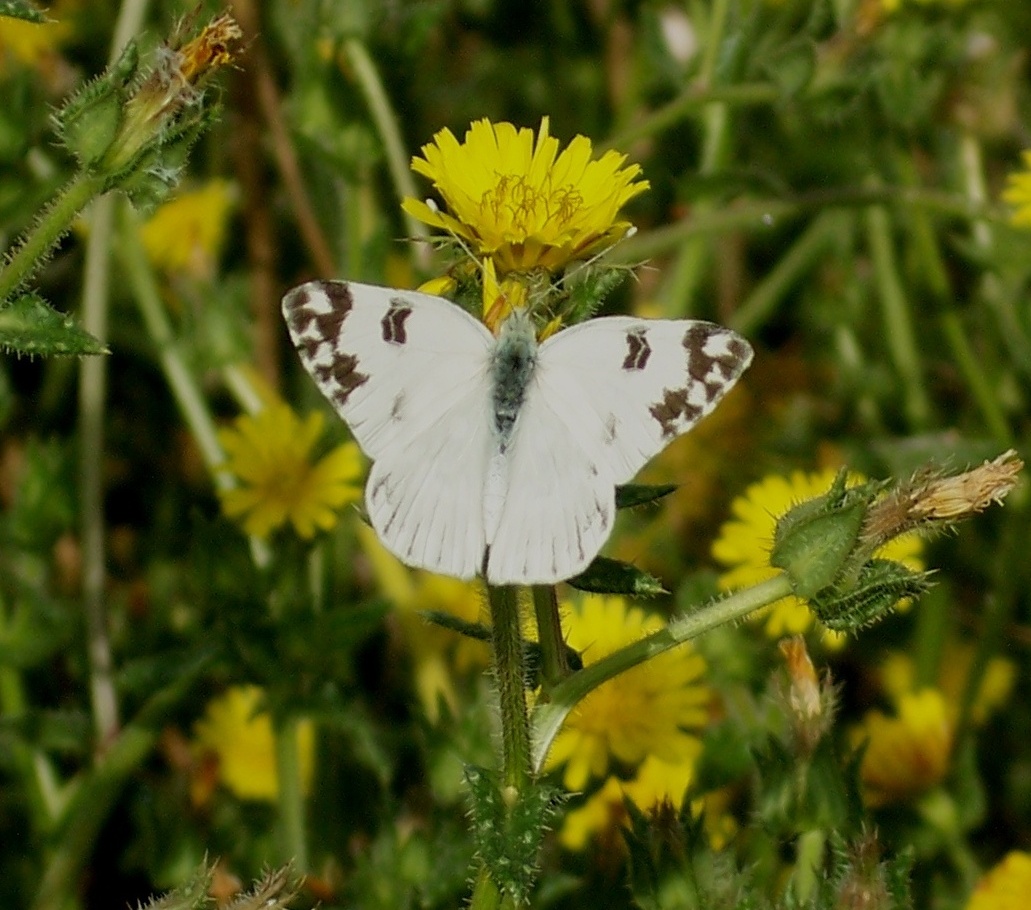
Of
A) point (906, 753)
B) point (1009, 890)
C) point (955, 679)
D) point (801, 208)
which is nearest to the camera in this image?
point (1009, 890)

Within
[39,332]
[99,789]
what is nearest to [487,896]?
[39,332]

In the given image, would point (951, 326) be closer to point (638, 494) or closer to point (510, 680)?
point (638, 494)

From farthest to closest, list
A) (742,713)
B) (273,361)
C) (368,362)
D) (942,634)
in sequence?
(273,361) → (942,634) → (742,713) → (368,362)

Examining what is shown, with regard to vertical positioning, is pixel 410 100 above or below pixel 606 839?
above

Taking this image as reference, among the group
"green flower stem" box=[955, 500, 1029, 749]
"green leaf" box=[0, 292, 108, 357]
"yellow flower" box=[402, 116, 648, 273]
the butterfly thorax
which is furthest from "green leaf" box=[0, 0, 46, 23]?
"green flower stem" box=[955, 500, 1029, 749]

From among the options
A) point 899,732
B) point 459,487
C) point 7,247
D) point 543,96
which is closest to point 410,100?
point 543,96

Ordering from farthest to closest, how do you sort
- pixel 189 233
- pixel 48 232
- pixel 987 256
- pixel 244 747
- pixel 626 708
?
pixel 189 233 → pixel 987 256 → pixel 244 747 → pixel 626 708 → pixel 48 232

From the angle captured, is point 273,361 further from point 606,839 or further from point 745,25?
point 606,839

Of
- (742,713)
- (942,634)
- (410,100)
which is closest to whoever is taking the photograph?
(742,713)
